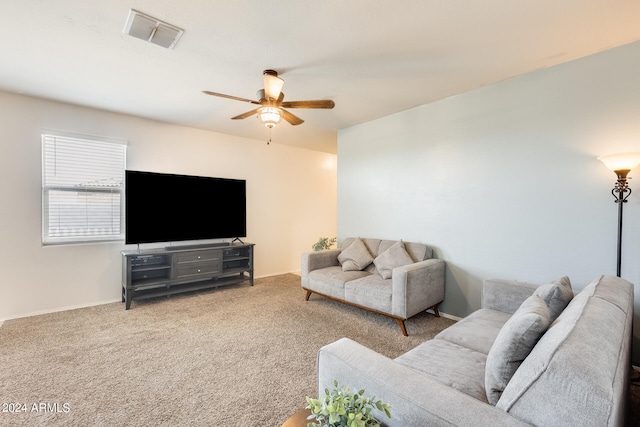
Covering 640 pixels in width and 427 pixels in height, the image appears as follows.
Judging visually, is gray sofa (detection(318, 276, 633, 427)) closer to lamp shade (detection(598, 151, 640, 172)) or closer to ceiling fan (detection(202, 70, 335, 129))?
lamp shade (detection(598, 151, 640, 172))

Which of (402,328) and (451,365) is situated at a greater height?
(451,365)

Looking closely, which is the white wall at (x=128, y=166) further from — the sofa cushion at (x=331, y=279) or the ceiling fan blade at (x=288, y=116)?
the ceiling fan blade at (x=288, y=116)

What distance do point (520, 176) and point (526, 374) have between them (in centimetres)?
255

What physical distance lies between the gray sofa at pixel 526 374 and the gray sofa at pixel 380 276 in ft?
4.06

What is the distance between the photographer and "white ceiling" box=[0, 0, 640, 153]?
1893 mm

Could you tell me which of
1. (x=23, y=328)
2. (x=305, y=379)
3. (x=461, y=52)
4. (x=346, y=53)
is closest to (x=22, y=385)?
(x=23, y=328)

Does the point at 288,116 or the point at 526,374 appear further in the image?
the point at 288,116

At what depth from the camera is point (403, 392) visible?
3.19ft

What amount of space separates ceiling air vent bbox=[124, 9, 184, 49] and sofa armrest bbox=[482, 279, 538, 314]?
3.30 meters

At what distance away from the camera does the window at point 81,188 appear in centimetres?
350

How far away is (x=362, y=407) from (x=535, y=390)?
500 millimetres

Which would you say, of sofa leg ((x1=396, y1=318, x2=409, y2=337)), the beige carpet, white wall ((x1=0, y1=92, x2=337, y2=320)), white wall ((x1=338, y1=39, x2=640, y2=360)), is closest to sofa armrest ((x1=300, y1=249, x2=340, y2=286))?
the beige carpet

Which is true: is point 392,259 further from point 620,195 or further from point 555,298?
point 620,195

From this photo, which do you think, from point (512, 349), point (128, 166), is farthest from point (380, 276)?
point (128, 166)
